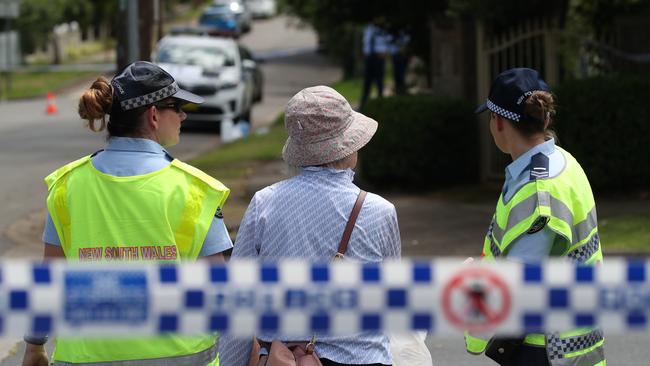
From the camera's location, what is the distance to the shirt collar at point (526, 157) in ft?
14.0

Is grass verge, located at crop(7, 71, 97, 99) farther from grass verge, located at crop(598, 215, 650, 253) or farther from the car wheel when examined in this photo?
grass verge, located at crop(598, 215, 650, 253)

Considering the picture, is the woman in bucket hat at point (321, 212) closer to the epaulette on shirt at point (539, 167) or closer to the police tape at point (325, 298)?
the epaulette on shirt at point (539, 167)

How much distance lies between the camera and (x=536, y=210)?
13.6 ft

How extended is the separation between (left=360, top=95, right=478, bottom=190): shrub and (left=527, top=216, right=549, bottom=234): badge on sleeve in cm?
1039

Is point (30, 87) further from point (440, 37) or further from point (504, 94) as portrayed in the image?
point (504, 94)

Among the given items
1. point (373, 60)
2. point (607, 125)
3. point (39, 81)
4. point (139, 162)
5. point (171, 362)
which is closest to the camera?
point (171, 362)

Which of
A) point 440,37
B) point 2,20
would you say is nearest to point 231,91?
point 440,37

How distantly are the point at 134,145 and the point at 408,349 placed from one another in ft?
3.72

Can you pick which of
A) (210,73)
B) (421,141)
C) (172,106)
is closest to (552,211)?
(172,106)

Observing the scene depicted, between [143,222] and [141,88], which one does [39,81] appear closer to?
[141,88]

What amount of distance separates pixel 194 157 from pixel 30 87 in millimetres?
18635

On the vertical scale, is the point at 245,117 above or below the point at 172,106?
below

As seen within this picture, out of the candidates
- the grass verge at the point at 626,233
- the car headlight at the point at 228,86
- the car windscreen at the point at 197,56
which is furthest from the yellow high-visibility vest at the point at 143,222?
the car windscreen at the point at 197,56

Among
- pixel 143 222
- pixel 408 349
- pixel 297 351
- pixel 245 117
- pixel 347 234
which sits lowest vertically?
pixel 245 117
